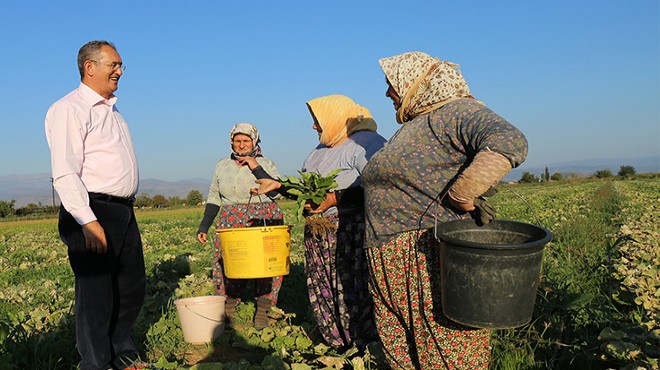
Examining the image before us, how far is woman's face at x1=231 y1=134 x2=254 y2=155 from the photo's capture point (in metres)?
4.49

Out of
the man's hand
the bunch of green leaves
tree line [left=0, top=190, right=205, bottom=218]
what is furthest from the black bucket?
tree line [left=0, top=190, right=205, bottom=218]

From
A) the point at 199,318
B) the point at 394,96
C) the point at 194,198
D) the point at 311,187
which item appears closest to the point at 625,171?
the point at 194,198

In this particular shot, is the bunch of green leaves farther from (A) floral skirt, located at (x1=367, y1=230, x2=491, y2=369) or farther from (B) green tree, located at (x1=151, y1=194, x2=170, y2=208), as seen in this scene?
(B) green tree, located at (x1=151, y1=194, x2=170, y2=208)

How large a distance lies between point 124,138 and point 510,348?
267cm

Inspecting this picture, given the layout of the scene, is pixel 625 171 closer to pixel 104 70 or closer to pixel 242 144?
pixel 242 144

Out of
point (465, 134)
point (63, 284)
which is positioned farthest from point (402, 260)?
point (63, 284)

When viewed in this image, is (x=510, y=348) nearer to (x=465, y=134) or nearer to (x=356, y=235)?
(x=356, y=235)

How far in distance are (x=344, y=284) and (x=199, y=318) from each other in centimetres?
125

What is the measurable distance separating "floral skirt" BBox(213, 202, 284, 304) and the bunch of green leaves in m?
1.14

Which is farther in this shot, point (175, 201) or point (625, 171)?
point (625, 171)

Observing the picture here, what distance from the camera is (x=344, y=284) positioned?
3.62 metres

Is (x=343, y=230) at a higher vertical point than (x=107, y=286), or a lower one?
higher

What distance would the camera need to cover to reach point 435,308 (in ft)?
8.13

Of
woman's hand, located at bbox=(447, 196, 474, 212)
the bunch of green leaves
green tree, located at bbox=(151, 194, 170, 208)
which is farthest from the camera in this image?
green tree, located at bbox=(151, 194, 170, 208)
